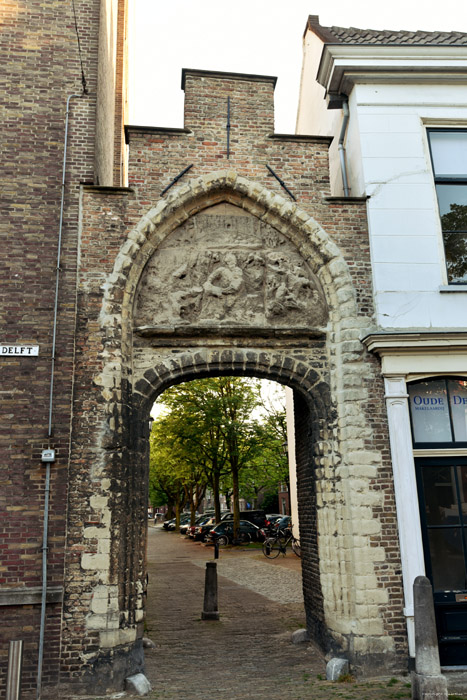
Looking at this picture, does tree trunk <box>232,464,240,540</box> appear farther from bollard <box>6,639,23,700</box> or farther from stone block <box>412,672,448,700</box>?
bollard <box>6,639,23,700</box>

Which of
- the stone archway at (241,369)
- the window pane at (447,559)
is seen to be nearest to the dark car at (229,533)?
the stone archway at (241,369)

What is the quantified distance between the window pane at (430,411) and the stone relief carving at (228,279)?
1.73 m

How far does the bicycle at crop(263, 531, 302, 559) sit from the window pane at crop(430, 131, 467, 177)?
51.5 ft

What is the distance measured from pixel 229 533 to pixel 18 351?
69.5ft

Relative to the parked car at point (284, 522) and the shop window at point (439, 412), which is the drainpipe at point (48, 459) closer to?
the shop window at point (439, 412)

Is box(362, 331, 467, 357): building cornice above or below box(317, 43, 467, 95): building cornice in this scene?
below

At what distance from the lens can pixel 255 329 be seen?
27.0 feet

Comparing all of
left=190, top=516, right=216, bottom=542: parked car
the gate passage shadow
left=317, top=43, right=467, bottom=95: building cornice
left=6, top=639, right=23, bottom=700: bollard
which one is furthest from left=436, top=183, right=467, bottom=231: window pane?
left=190, top=516, right=216, bottom=542: parked car

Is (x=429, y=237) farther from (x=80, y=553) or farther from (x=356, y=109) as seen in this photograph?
(x=80, y=553)

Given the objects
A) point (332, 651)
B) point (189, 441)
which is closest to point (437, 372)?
point (332, 651)

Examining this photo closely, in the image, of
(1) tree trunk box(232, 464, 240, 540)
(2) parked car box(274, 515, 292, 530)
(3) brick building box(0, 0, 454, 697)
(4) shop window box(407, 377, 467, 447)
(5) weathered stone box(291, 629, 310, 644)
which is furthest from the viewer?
(2) parked car box(274, 515, 292, 530)

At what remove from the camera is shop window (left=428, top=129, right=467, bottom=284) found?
8.66m

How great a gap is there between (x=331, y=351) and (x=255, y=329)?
1.18 m

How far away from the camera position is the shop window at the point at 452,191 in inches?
341
